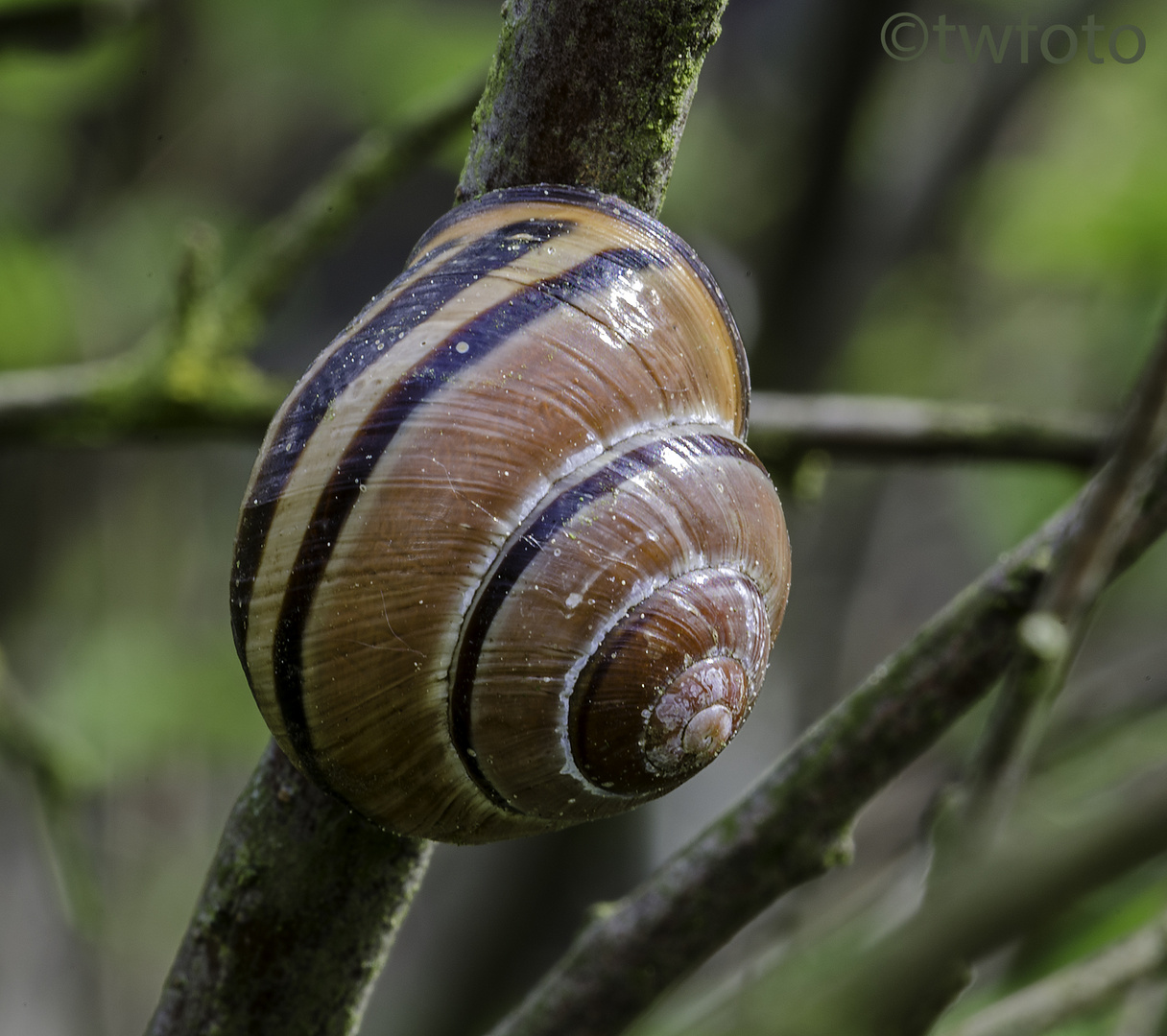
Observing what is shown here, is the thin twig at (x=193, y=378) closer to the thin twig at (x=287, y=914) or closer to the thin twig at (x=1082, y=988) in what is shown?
the thin twig at (x=287, y=914)

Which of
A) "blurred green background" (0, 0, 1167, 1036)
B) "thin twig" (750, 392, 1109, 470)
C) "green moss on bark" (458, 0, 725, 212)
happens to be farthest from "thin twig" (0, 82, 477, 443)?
"green moss on bark" (458, 0, 725, 212)

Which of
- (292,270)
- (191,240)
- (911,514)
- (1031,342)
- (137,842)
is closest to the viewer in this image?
(191,240)

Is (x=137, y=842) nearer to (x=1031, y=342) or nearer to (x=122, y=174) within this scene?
(x=122, y=174)

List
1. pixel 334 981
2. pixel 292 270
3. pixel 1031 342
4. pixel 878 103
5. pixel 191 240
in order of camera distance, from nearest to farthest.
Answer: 1. pixel 334 981
2. pixel 191 240
3. pixel 292 270
4. pixel 878 103
5. pixel 1031 342

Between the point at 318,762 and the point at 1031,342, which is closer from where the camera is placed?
the point at 318,762

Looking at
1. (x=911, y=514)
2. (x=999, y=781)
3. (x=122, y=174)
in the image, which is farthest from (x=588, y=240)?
(x=911, y=514)

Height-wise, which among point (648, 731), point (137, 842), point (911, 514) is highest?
point (648, 731)

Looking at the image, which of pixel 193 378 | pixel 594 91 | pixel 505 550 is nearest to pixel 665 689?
pixel 505 550
